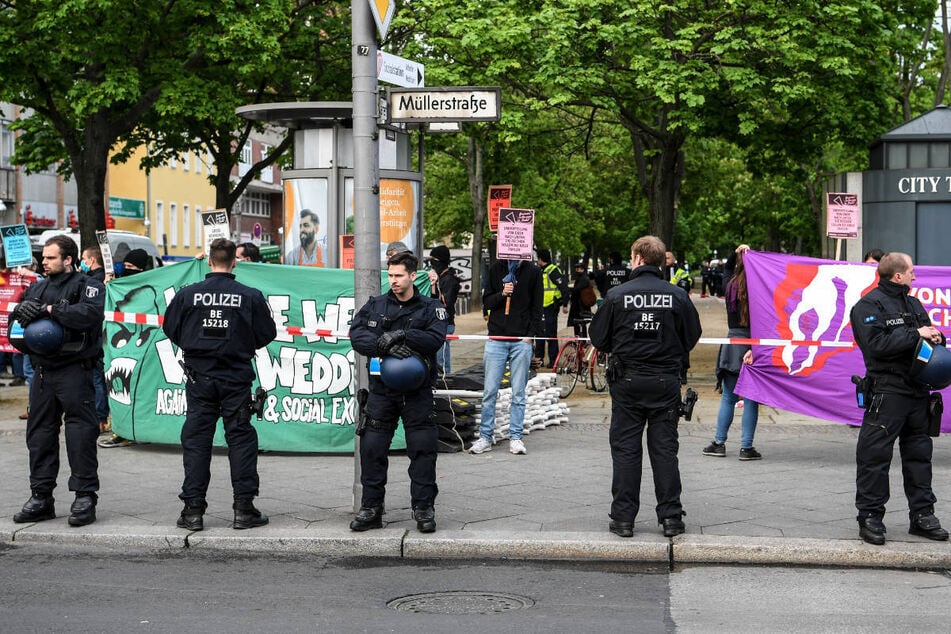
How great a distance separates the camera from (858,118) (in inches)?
813

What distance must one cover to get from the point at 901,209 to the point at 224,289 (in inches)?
516

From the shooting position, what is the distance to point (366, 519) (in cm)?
814

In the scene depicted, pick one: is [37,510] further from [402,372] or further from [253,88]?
[253,88]

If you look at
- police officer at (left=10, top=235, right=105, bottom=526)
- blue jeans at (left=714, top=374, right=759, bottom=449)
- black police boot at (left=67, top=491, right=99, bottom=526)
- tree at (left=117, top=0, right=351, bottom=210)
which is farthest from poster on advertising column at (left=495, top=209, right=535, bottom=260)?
tree at (left=117, top=0, right=351, bottom=210)

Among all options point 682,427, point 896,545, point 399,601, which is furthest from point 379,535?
point 682,427

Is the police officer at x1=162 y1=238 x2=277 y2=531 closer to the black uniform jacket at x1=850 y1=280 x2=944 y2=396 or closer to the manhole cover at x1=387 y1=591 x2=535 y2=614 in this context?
the manhole cover at x1=387 y1=591 x2=535 y2=614

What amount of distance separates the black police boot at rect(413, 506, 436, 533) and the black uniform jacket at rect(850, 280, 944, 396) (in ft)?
9.11

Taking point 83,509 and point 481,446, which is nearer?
point 83,509

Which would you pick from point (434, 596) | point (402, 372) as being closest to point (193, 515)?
point (402, 372)

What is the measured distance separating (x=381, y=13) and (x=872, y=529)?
4.28 m

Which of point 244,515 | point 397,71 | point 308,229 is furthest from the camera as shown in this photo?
point 308,229

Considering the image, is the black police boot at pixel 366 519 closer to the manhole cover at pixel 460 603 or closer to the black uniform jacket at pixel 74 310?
the manhole cover at pixel 460 603

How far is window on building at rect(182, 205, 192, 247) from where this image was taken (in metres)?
67.6

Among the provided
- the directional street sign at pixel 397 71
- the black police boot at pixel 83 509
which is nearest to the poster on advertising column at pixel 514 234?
the directional street sign at pixel 397 71
